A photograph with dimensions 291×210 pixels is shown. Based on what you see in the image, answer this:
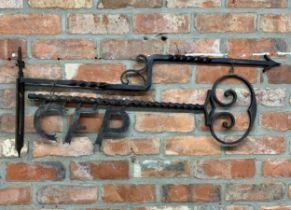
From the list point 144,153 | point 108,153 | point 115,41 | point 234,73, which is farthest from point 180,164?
point 115,41

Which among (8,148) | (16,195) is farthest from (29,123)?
(16,195)

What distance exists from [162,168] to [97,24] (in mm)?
519

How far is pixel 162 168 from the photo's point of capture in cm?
145

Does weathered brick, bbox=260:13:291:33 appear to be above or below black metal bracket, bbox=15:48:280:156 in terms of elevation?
above

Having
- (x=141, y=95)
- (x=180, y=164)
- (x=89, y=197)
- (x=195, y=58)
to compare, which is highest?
(x=195, y=58)

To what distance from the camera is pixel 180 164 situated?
145 cm

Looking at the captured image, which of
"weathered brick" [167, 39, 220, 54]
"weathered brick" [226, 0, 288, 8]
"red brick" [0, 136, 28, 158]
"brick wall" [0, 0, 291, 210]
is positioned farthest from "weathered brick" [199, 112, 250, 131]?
"red brick" [0, 136, 28, 158]

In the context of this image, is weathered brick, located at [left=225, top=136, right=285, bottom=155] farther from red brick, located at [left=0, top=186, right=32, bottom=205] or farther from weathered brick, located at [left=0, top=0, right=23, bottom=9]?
weathered brick, located at [left=0, top=0, right=23, bottom=9]

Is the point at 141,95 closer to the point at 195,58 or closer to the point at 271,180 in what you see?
the point at 195,58

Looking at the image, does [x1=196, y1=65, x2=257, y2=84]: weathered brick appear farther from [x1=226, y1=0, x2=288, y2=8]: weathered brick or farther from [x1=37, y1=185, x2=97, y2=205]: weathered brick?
[x1=37, y1=185, x2=97, y2=205]: weathered brick

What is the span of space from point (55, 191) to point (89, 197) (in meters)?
0.11

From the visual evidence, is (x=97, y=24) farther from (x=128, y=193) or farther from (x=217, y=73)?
(x=128, y=193)

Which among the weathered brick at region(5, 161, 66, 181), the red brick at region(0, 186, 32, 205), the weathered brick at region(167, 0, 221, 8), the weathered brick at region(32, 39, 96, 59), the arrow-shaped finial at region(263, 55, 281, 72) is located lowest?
the red brick at region(0, 186, 32, 205)

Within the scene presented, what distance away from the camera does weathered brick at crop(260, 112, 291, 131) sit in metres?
1.45
